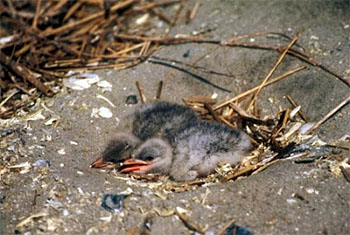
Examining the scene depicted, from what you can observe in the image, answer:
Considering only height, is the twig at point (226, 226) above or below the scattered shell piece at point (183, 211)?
above

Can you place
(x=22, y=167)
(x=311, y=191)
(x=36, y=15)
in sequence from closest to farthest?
(x=311, y=191), (x=22, y=167), (x=36, y=15)

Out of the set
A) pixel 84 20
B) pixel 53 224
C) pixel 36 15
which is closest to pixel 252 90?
pixel 84 20

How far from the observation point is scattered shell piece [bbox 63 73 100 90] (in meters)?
3.28

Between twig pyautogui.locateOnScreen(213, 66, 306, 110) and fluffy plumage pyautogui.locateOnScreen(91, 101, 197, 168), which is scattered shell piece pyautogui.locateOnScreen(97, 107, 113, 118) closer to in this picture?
fluffy plumage pyautogui.locateOnScreen(91, 101, 197, 168)

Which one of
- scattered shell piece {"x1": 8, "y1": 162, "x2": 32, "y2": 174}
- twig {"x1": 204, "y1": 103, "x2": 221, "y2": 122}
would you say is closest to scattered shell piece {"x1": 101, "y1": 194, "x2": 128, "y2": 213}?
scattered shell piece {"x1": 8, "y1": 162, "x2": 32, "y2": 174}

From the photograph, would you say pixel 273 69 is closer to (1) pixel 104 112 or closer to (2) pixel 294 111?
(2) pixel 294 111

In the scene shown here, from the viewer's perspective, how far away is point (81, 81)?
3312 mm

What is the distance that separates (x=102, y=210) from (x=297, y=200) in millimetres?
766

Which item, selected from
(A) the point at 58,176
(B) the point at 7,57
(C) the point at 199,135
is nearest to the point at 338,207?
(C) the point at 199,135

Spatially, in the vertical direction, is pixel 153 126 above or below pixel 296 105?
below

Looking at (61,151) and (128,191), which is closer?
(128,191)

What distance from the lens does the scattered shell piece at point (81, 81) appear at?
328 centimetres

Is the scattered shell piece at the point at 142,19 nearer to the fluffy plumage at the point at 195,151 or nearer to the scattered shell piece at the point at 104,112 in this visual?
the scattered shell piece at the point at 104,112

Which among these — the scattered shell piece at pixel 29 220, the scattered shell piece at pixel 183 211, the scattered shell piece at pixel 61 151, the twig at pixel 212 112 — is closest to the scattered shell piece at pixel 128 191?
the scattered shell piece at pixel 183 211
